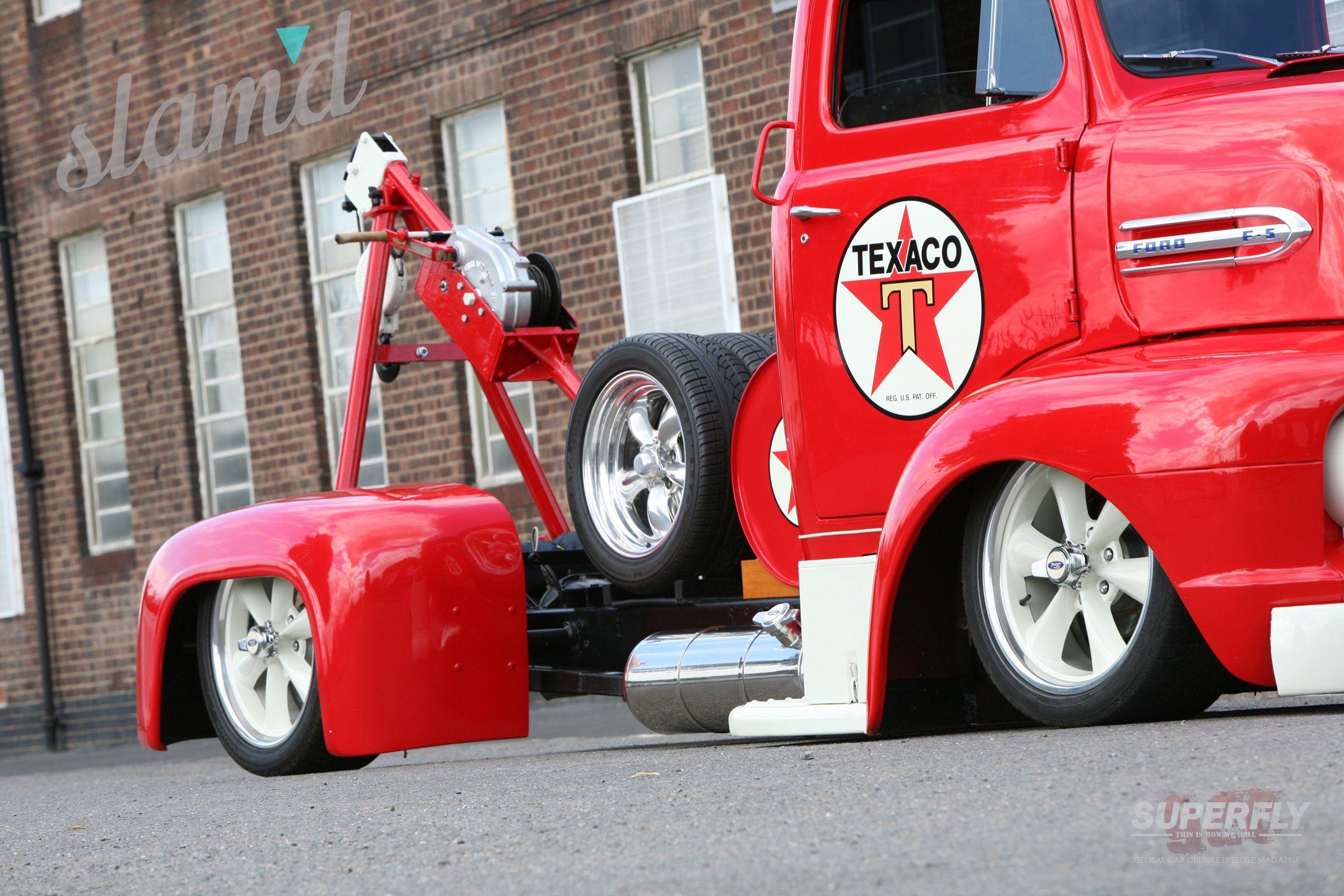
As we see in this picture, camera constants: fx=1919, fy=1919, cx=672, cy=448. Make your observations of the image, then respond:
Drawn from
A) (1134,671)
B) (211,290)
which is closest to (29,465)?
(211,290)

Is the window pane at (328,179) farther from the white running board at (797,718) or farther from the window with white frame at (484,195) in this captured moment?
the white running board at (797,718)

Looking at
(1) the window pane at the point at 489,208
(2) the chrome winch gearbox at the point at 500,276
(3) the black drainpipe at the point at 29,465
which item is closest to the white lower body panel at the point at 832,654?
(2) the chrome winch gearbox at the point at 500,276

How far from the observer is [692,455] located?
6.21 meters

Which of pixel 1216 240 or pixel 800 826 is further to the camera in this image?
pixel 1216 240

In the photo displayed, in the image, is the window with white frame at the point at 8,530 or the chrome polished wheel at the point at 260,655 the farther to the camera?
the window with white frame at the point at 8,530

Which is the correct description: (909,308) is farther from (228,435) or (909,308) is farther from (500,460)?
(228,435)

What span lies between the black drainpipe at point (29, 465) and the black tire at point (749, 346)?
1166cm

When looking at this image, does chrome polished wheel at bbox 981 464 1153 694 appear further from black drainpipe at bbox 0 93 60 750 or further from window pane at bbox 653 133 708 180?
black drainpipe at bbox 0 93 60 750

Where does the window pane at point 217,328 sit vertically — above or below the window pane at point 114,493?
above

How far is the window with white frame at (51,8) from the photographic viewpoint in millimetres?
16578

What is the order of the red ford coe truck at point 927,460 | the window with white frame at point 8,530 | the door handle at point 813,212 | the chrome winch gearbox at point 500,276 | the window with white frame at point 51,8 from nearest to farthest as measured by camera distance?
the red ford coe truck at point 927,460 < the door handle at point 813,212 < the chrome winch gearbox at point 500,276 < the window with white frame at point 51,8 < the window with white frame at point 8,530

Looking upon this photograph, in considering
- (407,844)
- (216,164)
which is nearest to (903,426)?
(407,844)

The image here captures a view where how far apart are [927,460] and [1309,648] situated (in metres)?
1.15

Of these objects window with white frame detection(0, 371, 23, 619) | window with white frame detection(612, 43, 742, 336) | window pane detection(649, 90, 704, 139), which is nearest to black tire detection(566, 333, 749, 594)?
window with white frame detection(612, 43, 742, 336)
